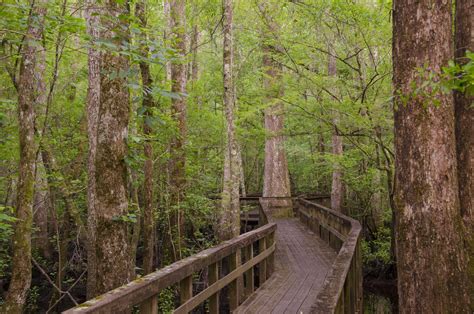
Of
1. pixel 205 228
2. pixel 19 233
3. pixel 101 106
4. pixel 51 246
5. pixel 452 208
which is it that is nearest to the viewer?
pixel 452 208

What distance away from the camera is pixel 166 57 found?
4402mm

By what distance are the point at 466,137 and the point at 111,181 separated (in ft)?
14.0

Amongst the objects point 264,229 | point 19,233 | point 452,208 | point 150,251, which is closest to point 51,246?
point 150,251

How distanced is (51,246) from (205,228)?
6416 millimetres

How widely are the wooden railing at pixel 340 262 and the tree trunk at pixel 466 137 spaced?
4.51 ft

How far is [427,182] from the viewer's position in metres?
4.11

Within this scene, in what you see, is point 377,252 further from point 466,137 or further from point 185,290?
point 185,290

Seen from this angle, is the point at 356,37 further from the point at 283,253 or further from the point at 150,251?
the point at 150,251

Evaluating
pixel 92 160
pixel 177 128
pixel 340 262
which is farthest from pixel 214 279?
pixel 177 128

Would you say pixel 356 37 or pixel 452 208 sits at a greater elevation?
pixel 356 37

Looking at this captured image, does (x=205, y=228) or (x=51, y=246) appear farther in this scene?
(x=205, y=228)

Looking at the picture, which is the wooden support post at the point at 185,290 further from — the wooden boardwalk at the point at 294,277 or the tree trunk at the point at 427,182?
the tree trunk at the point at 427,182

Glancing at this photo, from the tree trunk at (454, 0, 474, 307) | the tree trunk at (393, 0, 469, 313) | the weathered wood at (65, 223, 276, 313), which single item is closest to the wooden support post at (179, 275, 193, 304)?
the weathered wood at (65, 223, 276, 313)

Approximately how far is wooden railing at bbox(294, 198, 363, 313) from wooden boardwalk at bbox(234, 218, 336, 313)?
474 mm
